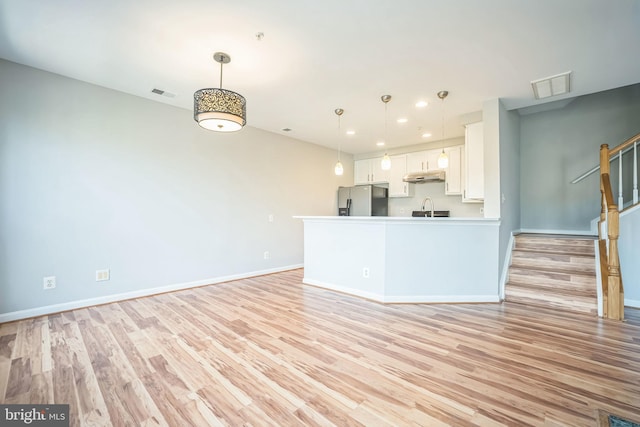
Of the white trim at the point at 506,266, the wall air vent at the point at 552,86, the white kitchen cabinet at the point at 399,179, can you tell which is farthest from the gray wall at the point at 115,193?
the wall air vent at the point at 552,86

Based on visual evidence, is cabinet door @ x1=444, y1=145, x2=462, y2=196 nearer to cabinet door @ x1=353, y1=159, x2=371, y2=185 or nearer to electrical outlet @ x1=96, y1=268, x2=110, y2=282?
cabinet door @ x1=353, y1=159, x2=371, y2=185

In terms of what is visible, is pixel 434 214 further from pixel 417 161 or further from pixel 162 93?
pixel 162 93

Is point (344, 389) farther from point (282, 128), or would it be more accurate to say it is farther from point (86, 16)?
point (282, 128)

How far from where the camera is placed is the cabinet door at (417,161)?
220 inches

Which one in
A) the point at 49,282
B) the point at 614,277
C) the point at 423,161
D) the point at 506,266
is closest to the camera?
the point at 614,277

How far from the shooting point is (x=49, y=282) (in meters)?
2.96

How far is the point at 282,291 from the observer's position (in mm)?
3854

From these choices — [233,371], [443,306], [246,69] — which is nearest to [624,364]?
[443,306]

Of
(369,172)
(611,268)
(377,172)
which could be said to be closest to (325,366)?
(611,268)

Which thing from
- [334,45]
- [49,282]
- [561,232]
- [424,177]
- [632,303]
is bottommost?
[632,303]

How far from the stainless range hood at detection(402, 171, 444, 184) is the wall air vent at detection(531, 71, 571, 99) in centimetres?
192

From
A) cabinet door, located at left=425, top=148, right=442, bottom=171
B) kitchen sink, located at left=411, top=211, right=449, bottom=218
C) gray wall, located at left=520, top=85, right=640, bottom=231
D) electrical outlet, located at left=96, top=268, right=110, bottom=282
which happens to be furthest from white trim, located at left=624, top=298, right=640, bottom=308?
electrical outlet, located at left=96, top=268, right=110, bottom=282

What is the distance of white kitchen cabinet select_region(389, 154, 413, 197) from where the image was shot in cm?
591

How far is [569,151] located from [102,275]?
702 cm
